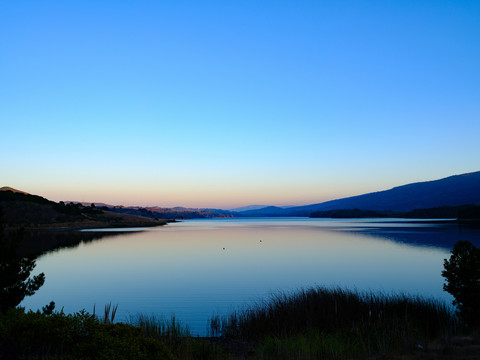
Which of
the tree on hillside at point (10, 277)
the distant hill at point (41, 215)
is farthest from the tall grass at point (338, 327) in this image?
the distant hill at point (41, 215)

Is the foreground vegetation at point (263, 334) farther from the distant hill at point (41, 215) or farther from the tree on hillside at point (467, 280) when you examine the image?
the distant hill at point (41, 215)

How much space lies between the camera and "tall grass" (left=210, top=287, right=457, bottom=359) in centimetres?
1332

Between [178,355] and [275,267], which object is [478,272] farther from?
[275,267]

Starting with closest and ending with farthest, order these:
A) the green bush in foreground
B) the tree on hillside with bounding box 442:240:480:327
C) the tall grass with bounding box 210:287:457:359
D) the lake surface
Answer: the green bush in foreground, the tall grass with bounding box 210:287:457:359, the tree on hillside with bounding box 442:240:480:327, the lake surface

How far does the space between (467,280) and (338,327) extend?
20.8 ft

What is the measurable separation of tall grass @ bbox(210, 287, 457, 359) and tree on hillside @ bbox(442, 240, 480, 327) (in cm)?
91

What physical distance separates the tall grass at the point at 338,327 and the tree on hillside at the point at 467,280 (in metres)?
0.91

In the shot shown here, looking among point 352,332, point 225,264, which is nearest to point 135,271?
point 225,264

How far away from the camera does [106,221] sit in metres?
167

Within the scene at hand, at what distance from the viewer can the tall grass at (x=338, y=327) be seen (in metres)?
13.3

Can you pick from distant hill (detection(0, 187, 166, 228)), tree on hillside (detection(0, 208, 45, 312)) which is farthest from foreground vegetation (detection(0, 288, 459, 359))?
distant hill (detection(0, 187, 166, 228))

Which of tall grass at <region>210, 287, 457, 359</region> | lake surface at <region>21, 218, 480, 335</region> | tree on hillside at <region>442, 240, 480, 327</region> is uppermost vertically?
tree on hillside at <region>442, 240, 480, 327</region>

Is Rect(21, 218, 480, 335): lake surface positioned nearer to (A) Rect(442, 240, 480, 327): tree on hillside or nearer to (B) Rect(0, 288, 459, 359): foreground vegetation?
(B) Rect(0, 288, 459, 359): foreground vegetation

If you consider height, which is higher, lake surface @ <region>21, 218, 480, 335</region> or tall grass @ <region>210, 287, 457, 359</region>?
tall grass @ <region>210, 287, 457, 359</region>
